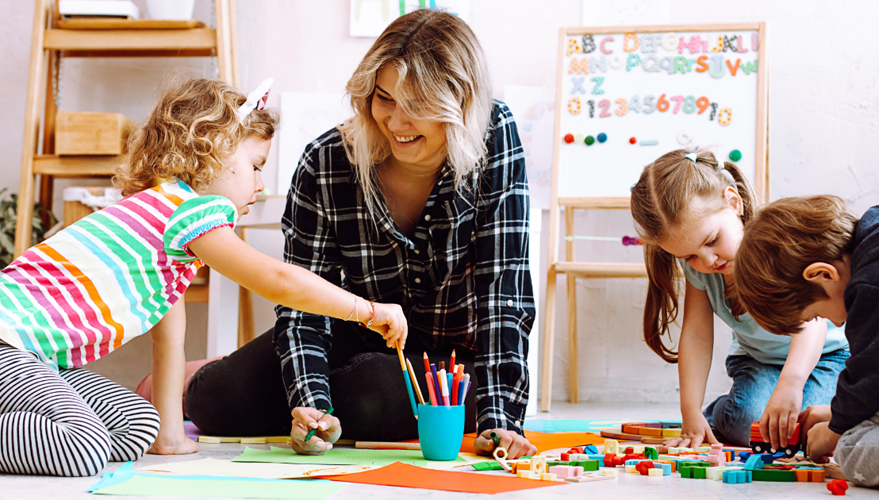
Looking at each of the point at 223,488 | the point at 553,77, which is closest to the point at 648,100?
the point at 553,77

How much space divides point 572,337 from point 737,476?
1413 mm

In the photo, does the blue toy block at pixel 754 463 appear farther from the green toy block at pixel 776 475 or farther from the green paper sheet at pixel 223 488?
the green paper sheet at pixel 223 488

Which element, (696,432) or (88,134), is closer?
(696,432)

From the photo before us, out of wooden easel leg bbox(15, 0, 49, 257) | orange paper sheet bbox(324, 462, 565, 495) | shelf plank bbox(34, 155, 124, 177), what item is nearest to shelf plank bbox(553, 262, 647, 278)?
orange paper sheet bbox(324, 462, 565, 495)

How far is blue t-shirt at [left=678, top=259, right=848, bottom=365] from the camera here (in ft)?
4.52

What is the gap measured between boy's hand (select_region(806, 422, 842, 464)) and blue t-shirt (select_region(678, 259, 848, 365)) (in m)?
0.36

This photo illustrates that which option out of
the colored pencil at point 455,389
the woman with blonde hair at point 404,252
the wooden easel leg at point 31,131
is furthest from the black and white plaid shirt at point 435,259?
the wooden easel leg at point 31,131

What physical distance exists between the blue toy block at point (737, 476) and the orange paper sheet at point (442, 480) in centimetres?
22

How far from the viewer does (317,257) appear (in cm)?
129

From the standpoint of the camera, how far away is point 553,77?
8.06 feet

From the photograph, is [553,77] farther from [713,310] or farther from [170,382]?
[170,382]

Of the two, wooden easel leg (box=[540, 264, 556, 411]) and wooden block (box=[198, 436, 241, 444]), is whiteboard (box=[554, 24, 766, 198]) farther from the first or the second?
wooden block (box=[198, 436, 241, 444])

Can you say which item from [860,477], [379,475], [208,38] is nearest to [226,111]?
[379,475]

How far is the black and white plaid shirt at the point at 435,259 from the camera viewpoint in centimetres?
117
